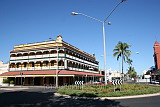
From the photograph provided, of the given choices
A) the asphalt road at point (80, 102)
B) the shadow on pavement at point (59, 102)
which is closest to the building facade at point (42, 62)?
the shadow on pavement at point (59, 102)

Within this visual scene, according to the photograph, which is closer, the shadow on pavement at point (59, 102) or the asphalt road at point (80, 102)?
the asphalt road at point (80, 102)

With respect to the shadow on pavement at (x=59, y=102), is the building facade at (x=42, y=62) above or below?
above

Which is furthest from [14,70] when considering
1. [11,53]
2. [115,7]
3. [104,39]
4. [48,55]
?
[115,7]

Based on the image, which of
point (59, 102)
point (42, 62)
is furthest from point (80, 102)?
point (42, 62)

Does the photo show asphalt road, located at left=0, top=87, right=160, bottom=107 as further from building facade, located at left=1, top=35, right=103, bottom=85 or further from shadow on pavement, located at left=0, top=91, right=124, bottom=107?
building facade, located at left=1, top=35, right=103, bottom=85

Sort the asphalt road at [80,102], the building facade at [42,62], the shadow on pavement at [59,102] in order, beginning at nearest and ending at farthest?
the asphalt road at [80,102] → the shadow on pavement at [59,102] → the building facade at [42,62]

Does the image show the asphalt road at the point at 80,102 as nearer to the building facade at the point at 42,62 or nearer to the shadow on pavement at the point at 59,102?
the shadow on pavement at the point at 59,102

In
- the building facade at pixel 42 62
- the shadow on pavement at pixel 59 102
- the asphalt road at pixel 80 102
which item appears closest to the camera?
the asphalt road at pixel 80 102

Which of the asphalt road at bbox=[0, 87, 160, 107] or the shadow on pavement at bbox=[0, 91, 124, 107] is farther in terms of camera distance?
the shadow on pavement at bbox=[0, 91, 124, 107]

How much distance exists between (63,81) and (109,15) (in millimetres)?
22776

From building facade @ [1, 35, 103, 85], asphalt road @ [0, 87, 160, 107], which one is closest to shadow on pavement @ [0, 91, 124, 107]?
asphalt road @ [0, 87, 160, 107]

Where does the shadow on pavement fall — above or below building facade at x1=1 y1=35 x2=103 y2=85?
below

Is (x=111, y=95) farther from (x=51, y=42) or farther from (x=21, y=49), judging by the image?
(x=21, y=49)

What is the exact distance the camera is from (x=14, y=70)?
125 feet
